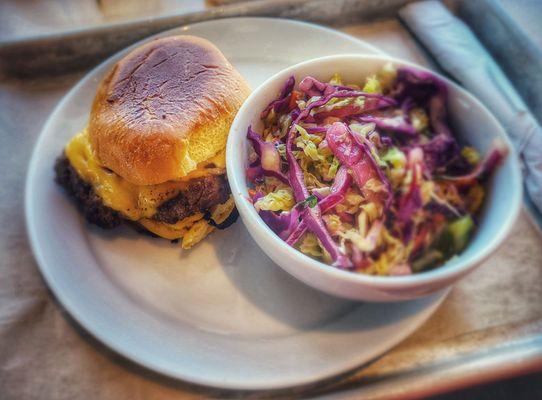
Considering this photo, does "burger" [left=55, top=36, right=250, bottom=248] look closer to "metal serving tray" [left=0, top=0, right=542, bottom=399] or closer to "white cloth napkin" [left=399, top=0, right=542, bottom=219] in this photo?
"metal serving tray" [left=0, top=0, right=542, bottom=399]

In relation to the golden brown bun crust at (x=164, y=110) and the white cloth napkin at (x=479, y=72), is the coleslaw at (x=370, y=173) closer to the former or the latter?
the golden brown bun crust at (x=164, y=110)

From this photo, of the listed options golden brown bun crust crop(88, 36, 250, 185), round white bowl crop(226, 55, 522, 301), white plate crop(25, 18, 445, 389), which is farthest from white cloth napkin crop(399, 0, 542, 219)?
golden brown bun crust crop(88, 36, 250, 185)

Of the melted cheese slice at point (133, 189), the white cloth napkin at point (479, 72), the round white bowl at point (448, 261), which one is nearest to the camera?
the round white bowl at point (448, 261)

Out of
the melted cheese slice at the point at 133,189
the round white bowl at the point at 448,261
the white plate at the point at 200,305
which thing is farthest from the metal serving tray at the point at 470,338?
the melted cheese slice at the point at 133,189

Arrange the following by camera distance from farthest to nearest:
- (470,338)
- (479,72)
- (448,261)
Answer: (479,72) → (470,338) → (448,261)

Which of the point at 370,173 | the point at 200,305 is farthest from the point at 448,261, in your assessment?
the point at 200,305

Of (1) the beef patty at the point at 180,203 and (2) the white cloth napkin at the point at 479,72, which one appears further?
(2) the white cloth napkin at the point at 479,72

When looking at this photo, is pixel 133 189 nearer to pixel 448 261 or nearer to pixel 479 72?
pixel 448 261
